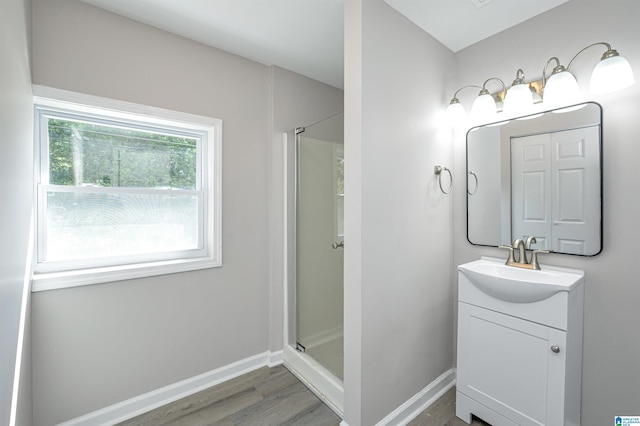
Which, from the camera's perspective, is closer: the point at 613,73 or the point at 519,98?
the point at 613,73

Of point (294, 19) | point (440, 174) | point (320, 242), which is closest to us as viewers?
point (294, 19)

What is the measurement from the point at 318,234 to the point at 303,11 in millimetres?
1483

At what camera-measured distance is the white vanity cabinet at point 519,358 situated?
4.28 feet

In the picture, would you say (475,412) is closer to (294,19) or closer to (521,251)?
(521,251)

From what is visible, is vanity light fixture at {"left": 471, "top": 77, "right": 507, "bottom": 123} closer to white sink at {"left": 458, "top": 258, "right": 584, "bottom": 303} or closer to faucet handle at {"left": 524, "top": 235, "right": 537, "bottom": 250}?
faucet handle at {"left": 524, "top": 235, "right": 537, "bottom": 250}

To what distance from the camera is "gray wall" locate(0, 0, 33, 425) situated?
0.80 metres

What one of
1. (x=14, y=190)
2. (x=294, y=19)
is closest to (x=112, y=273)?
(x=14, y=190)

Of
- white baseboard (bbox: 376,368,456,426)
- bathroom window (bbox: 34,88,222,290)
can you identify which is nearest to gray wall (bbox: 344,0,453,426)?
white baseboard (bbox: 376,368,456,426)

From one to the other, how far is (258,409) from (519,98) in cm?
248

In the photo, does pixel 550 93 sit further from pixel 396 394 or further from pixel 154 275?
pixel 154 275

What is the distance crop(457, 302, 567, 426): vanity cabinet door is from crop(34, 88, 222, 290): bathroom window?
1762 millimetres

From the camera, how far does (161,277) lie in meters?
1.80

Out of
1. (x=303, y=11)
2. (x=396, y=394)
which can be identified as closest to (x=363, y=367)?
(x=396, y=394)

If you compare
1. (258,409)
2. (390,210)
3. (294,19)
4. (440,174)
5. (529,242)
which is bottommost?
(258,409)
